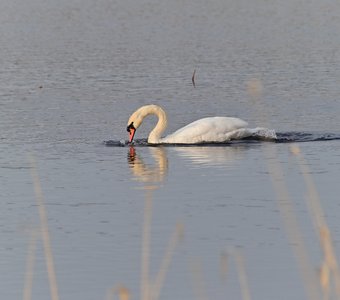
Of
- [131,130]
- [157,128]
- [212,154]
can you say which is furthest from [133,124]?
[212,154]

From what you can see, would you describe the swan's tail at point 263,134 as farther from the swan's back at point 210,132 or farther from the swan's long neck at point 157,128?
the swan's long neck at point 157,128

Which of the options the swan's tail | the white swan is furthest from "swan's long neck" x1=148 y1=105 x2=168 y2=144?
the swan's tail

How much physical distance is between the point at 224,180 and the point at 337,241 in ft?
10.5

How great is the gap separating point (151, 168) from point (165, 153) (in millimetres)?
1328

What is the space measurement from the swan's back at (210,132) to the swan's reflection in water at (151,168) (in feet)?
0.95

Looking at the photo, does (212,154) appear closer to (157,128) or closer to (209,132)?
(209,132)

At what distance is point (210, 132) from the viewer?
15.0 m

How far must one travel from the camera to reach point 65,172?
12625 mm

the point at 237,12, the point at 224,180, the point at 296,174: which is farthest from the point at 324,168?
the point at 237,12

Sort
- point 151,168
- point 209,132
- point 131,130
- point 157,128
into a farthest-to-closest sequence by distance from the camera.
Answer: point 157,128, point 131,130, point 209,132, point 151,168

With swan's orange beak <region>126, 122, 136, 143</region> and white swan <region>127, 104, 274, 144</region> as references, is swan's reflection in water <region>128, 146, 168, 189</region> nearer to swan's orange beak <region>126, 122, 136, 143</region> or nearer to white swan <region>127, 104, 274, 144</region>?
white swan <region>127, 104, 274, 144</region>

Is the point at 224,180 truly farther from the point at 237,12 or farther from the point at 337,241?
the point at 237,12

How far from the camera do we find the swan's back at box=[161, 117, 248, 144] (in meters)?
14.9

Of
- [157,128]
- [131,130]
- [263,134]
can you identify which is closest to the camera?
[263,134]
